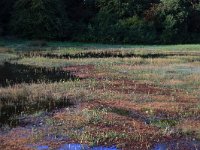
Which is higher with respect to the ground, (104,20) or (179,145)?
(104,20)

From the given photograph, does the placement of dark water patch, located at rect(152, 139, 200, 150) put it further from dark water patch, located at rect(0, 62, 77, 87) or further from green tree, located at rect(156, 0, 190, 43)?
green tree, located at rect(156, 0, 190, 43)

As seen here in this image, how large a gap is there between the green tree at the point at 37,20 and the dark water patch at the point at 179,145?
1788 inches

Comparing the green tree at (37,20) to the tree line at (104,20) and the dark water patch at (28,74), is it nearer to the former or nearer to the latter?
the tree line at (104,20)

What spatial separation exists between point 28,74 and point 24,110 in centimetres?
1089

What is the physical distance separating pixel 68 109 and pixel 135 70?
13.8 metres

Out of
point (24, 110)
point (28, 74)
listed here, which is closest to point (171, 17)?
point (28, 74)

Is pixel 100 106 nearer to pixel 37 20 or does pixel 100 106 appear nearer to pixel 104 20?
pixel 37 20

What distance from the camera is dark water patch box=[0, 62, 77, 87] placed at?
2605cm

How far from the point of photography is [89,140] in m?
14.1

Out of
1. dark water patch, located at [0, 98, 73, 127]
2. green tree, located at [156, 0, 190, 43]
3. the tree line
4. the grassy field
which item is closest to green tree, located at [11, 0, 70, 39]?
the tree line

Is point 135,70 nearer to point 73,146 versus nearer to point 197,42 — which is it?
point 73,146

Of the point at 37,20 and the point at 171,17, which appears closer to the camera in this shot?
the point at 37,20

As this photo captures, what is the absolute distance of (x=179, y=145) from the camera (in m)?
14.1

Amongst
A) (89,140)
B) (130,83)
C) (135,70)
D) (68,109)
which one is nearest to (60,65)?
(135,70)
